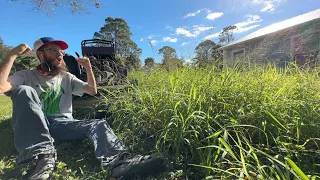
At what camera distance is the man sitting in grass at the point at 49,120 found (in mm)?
1390

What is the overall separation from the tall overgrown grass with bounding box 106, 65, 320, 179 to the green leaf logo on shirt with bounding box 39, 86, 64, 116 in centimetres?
58

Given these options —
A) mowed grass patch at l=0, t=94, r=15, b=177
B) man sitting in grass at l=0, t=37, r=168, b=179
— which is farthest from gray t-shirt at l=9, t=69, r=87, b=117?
mowed grass patch at l=0, t=94, r=15, b=177

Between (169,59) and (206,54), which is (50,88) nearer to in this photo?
(169,59)

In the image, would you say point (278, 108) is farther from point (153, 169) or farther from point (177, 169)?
point (153, 169)

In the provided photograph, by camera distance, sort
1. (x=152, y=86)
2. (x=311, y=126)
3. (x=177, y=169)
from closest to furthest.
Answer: (x=311, y=126)
(x=177, y=169)
(x=152, y=86)

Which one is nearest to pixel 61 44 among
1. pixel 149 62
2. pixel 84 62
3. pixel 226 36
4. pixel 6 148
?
pixel 84 62

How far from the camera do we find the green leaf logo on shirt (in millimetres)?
1854

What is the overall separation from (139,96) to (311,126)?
133 cm

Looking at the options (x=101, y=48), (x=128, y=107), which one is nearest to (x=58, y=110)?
(x=128, y=107)

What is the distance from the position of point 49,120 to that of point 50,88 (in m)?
0.30

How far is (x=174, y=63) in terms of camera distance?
9.57ft

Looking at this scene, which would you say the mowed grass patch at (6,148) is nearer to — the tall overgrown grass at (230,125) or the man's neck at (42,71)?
the man's neck at (42,71)

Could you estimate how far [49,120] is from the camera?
1826 millimetres

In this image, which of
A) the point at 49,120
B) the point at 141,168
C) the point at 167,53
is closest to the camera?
the point at 141,168
